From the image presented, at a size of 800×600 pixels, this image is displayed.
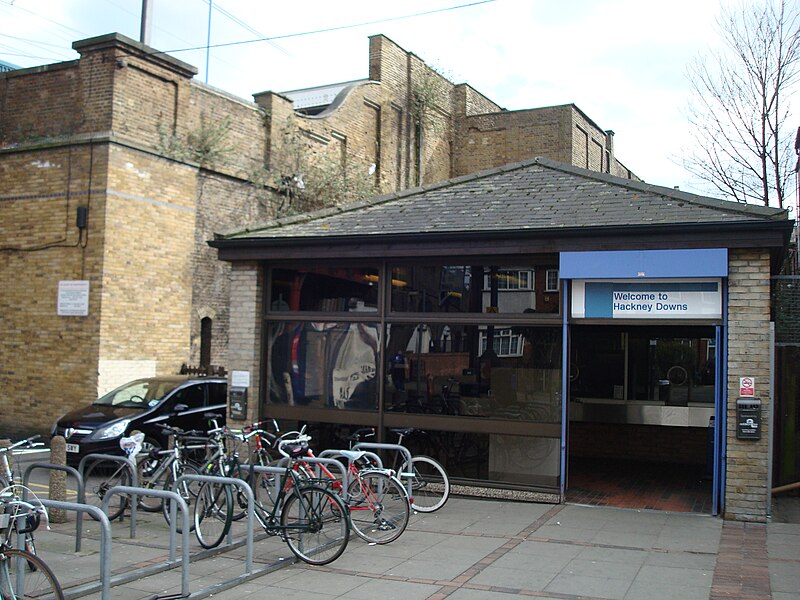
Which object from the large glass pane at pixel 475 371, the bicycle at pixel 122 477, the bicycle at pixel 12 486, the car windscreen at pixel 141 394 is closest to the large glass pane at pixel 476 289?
the large glass pane at pixel 475 371

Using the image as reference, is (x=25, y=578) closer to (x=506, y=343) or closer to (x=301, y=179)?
(x=506, y=343)

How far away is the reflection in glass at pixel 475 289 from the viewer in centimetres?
1027

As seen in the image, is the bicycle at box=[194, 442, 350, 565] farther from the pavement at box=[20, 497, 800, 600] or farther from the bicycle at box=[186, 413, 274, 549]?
the pavement at box=[20, 497, 800, 600]

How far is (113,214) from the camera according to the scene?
1584 cm

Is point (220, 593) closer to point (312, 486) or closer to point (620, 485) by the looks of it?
point (312, 486)

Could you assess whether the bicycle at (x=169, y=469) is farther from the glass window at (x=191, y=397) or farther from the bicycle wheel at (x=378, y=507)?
the glass window at (x=191, y=397)

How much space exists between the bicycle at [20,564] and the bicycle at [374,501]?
8.97 feet

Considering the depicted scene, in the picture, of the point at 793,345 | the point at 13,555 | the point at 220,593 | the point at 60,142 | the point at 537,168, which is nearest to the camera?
the point at 13,555

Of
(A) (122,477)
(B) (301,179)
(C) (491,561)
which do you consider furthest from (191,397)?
(B) (301,179)

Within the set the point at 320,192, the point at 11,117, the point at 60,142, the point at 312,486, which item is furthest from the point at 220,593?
the point at 320,192

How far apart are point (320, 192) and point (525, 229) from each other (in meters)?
11.9

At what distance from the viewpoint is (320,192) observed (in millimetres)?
21094

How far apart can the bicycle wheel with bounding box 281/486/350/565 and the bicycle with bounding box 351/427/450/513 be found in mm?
2108

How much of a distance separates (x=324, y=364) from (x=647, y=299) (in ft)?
14.8
